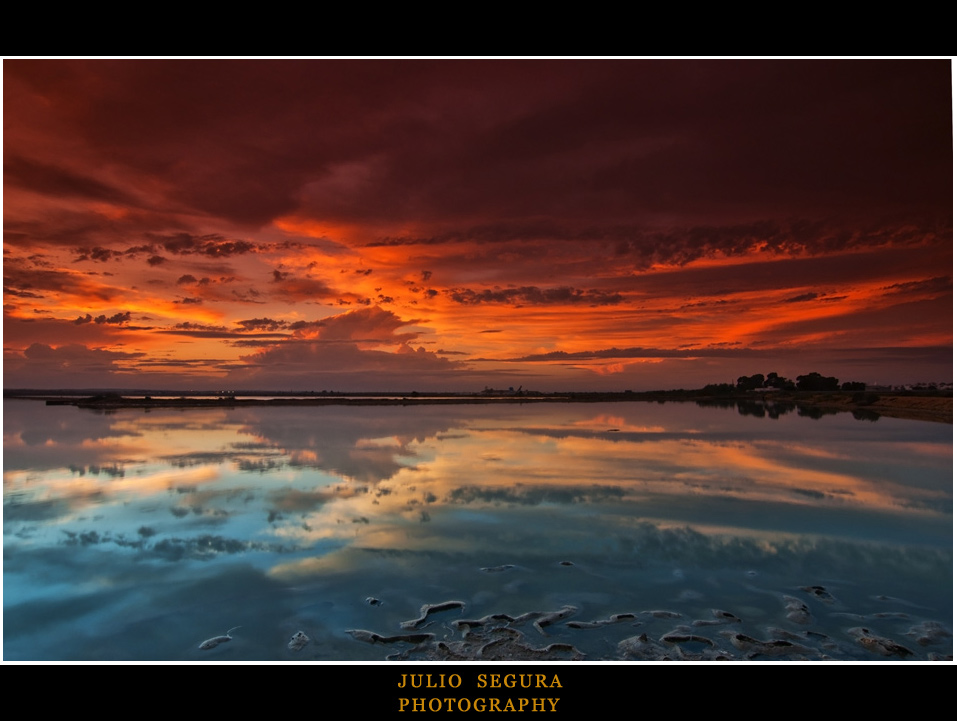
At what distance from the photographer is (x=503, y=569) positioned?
833 centimetres

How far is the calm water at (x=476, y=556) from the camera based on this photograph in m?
6.40

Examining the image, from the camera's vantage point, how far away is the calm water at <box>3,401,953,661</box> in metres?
6.40

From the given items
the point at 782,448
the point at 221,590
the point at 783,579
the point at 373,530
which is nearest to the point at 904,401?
the point at 782,448

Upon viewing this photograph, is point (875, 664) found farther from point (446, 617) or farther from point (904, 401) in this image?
point (904, 401)

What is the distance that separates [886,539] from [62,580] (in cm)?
1342

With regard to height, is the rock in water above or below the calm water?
below

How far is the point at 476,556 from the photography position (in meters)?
8.85

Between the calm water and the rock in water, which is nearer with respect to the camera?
the rock in water

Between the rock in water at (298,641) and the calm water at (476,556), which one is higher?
the calm water at (476,556)

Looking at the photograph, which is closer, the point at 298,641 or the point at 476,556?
the point at 298,641

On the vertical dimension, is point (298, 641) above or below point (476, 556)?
below

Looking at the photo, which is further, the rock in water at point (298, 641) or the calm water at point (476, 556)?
the calm water at point (476, 556)

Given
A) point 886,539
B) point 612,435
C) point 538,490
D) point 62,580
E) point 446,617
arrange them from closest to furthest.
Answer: point 446,617
point 62,580
point 886,539
point 538,490
point 612,435
